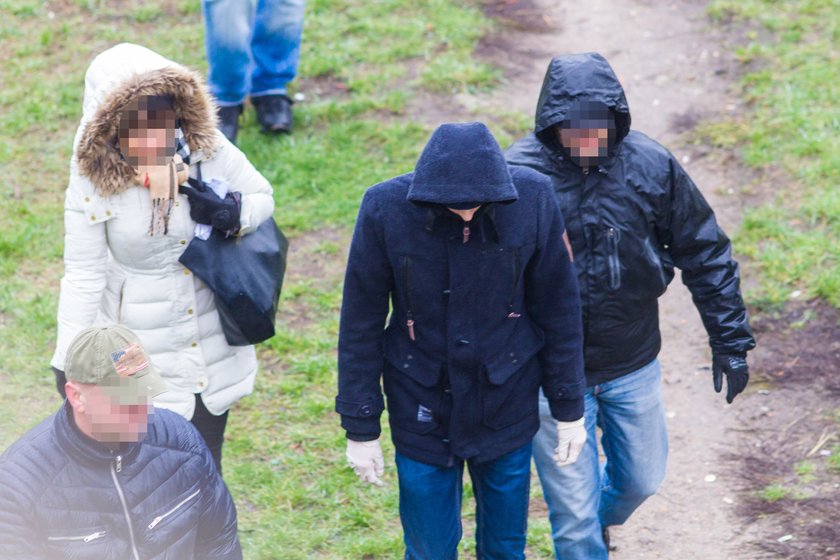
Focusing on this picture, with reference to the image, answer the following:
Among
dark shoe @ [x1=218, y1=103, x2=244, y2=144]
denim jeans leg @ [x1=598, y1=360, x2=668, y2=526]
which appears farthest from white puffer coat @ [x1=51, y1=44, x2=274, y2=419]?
dark shoe @ [x1=218, y1=103, x2=244, y2=144]

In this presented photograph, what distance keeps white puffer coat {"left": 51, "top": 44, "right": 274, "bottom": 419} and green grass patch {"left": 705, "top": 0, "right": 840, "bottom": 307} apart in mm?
3278

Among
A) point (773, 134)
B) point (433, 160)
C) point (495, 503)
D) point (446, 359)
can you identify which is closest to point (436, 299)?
point (446, 359)

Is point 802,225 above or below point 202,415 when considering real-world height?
below

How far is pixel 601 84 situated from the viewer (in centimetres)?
390

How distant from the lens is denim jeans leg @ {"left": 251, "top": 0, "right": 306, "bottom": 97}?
754cm

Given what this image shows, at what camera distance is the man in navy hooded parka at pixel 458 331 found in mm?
3455

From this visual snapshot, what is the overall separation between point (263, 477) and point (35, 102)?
4.08 metres

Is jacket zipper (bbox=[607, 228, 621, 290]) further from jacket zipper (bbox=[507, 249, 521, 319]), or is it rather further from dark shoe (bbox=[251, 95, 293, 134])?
dark shoe (bbox=[251, 95, 293, 134])

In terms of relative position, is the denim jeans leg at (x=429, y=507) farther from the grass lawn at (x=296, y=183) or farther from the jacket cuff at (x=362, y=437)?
the grass lawn at (x=296, y=183)

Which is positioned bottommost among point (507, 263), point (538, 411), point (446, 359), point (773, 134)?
point (773, 134)

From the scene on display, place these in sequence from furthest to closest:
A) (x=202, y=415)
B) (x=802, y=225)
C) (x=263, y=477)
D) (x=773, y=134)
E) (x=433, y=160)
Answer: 1. (x=773, y=134)
2. (x=802, y=225)
3. (x=263, y=477)
4. (x=202, y=415)
5. (x=433, y=160)

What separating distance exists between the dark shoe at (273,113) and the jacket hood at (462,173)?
4.45 meters

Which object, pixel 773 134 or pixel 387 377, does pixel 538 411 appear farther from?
pixel 773 134

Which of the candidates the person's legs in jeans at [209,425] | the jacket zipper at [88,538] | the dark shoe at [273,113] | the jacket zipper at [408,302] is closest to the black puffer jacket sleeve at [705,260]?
the jacket zipper at [408,302]
